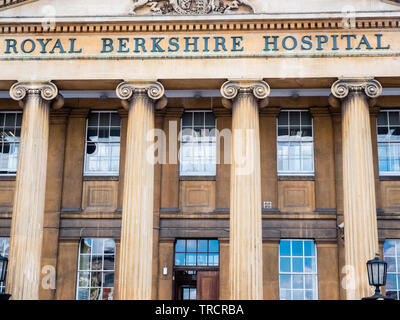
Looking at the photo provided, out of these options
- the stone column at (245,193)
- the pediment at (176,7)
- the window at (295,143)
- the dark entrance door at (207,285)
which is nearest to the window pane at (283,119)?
the window at (295,143)

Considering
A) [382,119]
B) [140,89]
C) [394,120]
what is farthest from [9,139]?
[394,120]

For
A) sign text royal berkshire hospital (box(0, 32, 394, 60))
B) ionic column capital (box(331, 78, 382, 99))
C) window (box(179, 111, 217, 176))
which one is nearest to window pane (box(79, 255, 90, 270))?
window (box(179, 111, 217, 176))

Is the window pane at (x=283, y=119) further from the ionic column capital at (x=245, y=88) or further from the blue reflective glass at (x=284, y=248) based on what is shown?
the blue reflective glass at (x=284, y=248)

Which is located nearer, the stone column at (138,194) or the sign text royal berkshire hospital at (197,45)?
the stone column at (138,194)

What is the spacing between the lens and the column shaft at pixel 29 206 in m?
18.7

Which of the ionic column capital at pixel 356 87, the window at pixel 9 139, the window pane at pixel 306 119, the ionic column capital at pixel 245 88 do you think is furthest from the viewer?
the window at pixel 9 139

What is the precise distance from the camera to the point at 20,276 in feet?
61.2

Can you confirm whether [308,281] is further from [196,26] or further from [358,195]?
[196,26]

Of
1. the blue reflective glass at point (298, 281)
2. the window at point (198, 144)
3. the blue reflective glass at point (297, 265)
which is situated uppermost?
the window at point (198, 144)

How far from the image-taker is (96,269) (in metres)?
21.8

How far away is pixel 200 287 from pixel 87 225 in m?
4.10

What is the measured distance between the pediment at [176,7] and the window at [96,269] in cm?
717

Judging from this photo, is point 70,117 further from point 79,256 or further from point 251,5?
point 251,5

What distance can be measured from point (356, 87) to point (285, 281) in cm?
638
